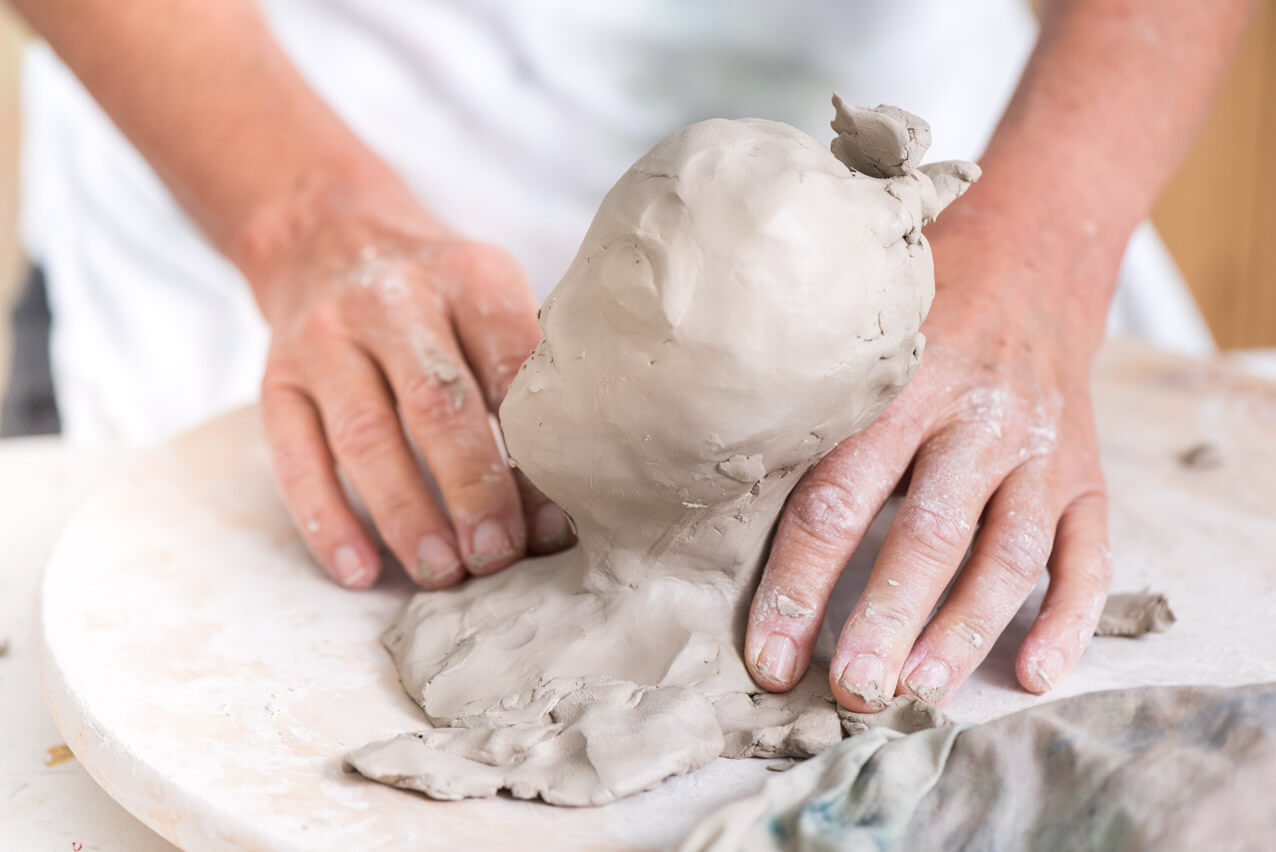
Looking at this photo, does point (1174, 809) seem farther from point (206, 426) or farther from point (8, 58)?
point (8, 58)

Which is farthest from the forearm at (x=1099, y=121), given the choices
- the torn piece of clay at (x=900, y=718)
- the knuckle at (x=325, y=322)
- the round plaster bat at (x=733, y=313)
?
the knuckle at (x=325, y=322)

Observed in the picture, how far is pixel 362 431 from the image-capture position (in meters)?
1.46

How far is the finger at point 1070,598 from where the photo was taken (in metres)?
1.14

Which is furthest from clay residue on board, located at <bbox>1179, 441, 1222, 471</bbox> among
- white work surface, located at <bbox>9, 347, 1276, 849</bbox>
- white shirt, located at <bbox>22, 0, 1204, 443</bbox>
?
white shirt, located at <bbox>22, 0, 1204, 443</bbox>

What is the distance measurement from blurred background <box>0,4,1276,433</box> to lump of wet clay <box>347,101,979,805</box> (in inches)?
126

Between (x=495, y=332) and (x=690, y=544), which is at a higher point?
(x=495, y=332)

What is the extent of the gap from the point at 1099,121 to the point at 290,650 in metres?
1.37

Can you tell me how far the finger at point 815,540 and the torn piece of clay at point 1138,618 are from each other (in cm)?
29

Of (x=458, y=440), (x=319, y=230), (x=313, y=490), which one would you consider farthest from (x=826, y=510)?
(x=319, y=230)

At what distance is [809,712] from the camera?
1070mm

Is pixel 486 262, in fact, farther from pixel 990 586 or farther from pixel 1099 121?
pixel 1099 121

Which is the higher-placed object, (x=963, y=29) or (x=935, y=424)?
(x=963, y=29)

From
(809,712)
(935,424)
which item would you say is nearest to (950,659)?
(809,712)

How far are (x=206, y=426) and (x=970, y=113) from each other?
66.2 inches
